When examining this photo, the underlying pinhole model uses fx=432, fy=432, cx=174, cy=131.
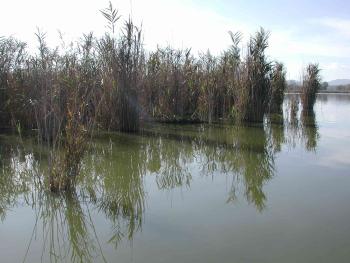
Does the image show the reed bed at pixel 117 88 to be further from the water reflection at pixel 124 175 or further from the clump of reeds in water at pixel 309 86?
the clump of reeds in water at pixel 309 86

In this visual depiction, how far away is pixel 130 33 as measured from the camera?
22.4 ft

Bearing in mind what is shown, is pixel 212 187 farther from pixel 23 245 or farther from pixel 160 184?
pixel 23 245

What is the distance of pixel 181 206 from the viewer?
10.9 ft

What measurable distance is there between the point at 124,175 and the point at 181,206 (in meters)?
1.18

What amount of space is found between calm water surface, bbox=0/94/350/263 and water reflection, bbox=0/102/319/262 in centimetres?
1

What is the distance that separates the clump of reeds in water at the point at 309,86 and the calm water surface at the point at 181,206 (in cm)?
655

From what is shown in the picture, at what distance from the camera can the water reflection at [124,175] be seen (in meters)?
2.78

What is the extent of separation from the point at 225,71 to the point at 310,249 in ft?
24.0

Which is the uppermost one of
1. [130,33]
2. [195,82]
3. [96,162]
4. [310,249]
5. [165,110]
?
[130,33]

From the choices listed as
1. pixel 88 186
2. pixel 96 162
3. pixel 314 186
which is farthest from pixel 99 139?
pixel 314 186

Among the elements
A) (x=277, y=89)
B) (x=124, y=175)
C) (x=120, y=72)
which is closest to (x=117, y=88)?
(x=120, y=72)

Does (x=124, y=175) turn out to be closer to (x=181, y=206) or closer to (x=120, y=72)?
(x=181, y=206)

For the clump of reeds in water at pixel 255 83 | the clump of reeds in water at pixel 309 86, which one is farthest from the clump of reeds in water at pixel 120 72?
the clump of reeds in water at pixel 309 86

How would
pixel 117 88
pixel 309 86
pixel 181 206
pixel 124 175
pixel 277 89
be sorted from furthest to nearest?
pixel 309 86 < pixel 277 89 < pixel 117 88 < pixel 124 175 < pixel 181 206
